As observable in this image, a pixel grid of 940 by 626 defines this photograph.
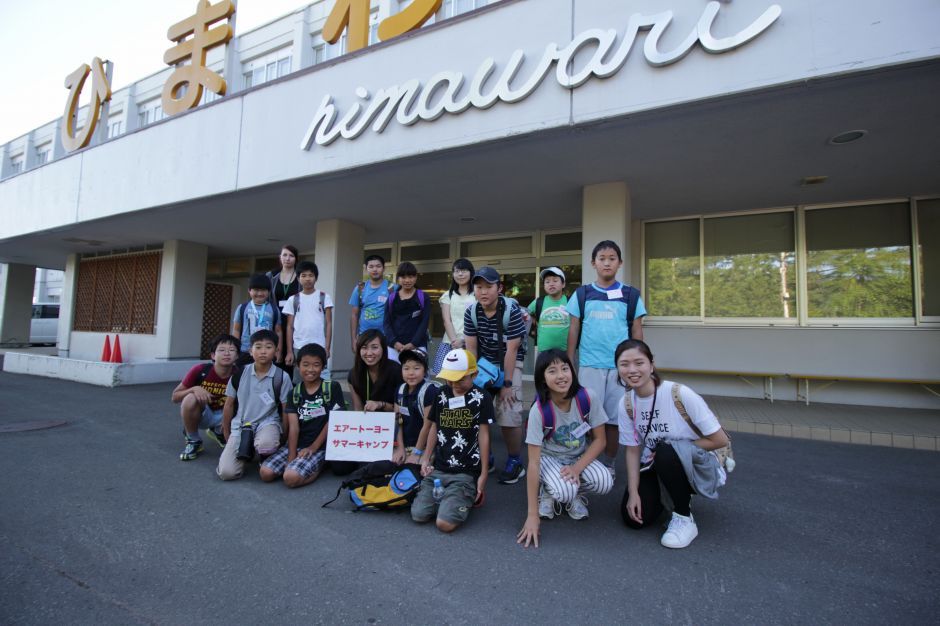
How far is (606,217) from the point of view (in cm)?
584

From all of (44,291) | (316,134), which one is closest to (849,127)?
(316,134)

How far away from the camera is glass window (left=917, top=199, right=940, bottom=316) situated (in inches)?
235

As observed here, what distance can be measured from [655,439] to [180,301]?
1173 cm

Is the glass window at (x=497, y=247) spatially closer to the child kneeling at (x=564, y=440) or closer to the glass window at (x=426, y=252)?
the glass window at (x=426, y=252)

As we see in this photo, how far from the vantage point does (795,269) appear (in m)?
6.68

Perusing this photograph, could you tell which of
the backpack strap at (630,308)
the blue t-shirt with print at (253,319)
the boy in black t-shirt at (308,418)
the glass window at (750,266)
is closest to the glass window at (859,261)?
the glass window at (750,266)

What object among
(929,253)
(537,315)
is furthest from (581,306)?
(929,253)

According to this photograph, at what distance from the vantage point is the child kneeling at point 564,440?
8.97 feet

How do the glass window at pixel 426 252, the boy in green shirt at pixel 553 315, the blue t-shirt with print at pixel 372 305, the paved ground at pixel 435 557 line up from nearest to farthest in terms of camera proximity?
the paved ground at pixel 435 557 < the boy in green shirt at pixel 553 315 < the blue t-shirt with print at pixel 372 305 < the glass window at pixel 426 252

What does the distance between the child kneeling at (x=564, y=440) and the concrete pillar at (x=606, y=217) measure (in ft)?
10.5

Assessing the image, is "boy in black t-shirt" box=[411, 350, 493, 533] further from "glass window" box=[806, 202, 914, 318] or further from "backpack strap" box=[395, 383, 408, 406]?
"glass window" box=[806, 202, 914, 318]

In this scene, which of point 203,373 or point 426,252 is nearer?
point 203,373

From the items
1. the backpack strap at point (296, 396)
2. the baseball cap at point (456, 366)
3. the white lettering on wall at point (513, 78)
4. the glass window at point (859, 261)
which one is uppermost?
the white lettering on wall at point (513, 78)

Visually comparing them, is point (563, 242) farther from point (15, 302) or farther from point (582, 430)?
point (15, 302)
